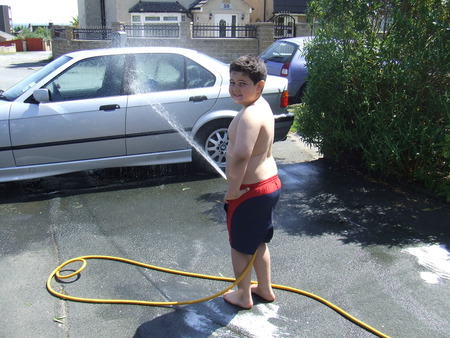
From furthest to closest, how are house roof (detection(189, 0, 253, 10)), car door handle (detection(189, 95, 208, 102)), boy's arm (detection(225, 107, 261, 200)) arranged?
house roof (detection(189, 0, 253, 10))
car door handle (detection(189, 95, 208, 102))
boy's arm (detection(225, 107, 261, 200))

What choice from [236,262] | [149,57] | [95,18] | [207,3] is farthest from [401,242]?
[95,18]

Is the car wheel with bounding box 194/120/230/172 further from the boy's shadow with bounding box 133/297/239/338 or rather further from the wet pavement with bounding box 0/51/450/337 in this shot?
the boy's shadow with bounding box 133/297/239/338

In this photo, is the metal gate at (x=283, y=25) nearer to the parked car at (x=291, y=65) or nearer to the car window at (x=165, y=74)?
the parked car at (x=291, y=65)

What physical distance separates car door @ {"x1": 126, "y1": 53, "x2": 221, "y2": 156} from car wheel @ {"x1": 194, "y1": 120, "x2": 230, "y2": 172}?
0.21 metres

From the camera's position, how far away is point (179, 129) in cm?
610

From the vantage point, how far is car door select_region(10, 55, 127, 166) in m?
5.55

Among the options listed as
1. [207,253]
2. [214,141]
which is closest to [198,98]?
[214,141]

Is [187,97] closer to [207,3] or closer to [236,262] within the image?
[236,262]

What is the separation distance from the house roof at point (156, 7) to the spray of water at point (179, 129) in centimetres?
2682

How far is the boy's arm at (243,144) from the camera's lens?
2.84 m

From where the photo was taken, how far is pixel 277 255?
4223 mm

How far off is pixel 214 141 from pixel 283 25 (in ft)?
76.0

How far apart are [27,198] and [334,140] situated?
13.2 feet

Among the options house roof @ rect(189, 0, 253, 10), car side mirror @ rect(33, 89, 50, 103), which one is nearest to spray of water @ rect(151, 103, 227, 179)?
car side mirror @ rect(33, 89, 50, 103)
